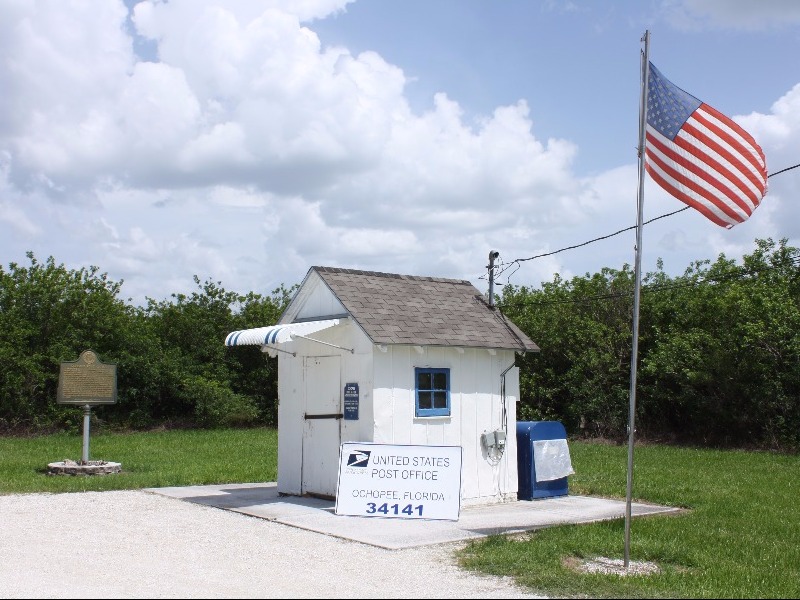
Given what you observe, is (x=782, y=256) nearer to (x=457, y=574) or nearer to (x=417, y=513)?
(x=417, y=513)

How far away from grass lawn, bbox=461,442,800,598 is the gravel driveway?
21.6 inches

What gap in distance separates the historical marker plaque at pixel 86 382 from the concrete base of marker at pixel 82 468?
150 centimetres

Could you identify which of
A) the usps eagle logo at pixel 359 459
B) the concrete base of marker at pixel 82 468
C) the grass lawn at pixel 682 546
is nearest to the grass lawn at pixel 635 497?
the grass lawn at pixel 682 546

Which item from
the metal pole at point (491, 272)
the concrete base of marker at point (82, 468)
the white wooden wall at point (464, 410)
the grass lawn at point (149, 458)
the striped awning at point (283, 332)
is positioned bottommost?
the grass lawn at point (149, 458)

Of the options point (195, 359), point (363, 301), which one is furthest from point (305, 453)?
point (195, 359)

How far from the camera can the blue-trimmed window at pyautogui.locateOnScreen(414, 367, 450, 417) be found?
12.3 meters

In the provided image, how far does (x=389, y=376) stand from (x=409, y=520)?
204 cm

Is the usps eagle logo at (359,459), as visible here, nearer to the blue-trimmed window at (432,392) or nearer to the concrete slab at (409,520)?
the concrete slab at (409,520)

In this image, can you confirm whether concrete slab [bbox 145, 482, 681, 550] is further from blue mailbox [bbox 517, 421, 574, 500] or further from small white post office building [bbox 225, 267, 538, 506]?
small white post office building [bbox 225, 267, 538, 506]

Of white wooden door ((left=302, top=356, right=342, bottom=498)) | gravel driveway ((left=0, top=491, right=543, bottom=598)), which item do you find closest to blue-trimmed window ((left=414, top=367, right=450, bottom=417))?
white wooden door ((left=302, top=356, right=342, bottom=498))

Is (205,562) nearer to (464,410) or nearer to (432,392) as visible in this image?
(432,392)

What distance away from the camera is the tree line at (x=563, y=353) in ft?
75.7

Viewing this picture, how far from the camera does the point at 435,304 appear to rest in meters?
13.5

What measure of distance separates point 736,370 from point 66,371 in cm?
1707
